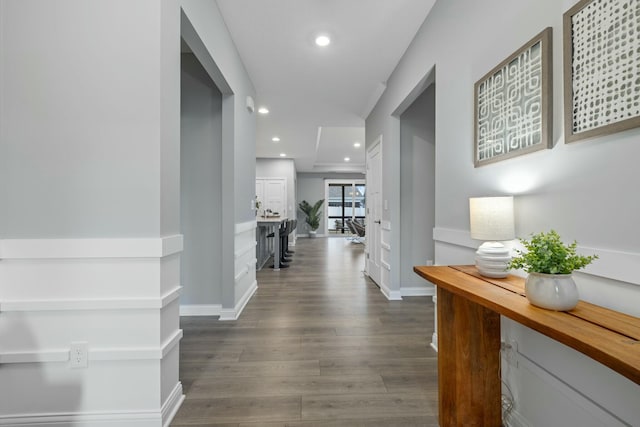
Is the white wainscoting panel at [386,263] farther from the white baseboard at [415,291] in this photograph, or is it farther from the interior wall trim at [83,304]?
the interior wall trim at [83,304]

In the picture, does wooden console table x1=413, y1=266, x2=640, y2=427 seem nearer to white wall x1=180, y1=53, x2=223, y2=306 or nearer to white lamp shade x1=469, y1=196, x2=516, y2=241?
white lamp shade x1=469, y1=196, x2=516, y2=241

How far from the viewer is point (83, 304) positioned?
1.28 m

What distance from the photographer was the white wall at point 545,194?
879mm

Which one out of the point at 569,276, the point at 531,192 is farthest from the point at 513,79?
the point at 569,276

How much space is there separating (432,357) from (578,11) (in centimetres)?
201

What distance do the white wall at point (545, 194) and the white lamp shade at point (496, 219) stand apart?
0.08m

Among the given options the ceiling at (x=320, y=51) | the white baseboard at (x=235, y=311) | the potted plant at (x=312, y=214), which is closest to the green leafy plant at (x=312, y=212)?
the potted plant at (x=312, y=214)

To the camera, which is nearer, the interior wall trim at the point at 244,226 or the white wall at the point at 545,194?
the white wall at the point at 545,194

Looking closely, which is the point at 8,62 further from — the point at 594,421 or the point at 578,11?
the point at 594,421

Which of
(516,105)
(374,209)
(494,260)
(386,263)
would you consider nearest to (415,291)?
(386,263)

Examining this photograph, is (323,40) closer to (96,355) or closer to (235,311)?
(235,311)

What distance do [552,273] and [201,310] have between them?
9.26ft

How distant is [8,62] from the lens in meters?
1.27

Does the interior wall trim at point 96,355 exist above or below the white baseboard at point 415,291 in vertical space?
above
